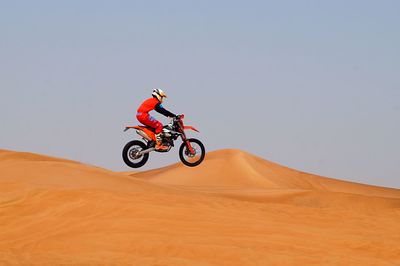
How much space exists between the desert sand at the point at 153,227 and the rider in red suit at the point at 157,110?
1.41m

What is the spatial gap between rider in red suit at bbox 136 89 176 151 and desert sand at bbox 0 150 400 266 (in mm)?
1412

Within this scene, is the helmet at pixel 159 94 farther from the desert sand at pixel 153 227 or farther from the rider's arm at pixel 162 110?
the desert sand at pixel 153 227

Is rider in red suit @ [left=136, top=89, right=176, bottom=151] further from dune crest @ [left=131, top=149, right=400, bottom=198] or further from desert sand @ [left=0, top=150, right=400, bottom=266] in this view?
dune crest @ [left=131, top=149, right=400, bottom=198]

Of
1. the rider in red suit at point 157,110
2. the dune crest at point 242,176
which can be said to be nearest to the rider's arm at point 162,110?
the rider in red suit at point 157,110

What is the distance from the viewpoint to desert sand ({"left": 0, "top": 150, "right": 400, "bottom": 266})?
12.3m

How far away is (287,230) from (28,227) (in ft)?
16.6

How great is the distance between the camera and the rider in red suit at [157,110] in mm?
15750

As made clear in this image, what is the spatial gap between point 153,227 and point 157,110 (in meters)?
3.10

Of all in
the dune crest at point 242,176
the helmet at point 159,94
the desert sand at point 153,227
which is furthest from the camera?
the dune crest at point 242,176

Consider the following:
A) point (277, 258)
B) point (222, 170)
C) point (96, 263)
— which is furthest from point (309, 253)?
point (222, 170)

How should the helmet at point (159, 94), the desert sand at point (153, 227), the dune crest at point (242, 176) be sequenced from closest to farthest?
the desert sand at point (153, 227) < the helmet at point (159, 94) < the dune crest at point (242, 176)

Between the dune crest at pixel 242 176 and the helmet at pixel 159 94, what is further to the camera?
the dune crest at pixel 242 176

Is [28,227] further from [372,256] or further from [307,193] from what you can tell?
[307,193]

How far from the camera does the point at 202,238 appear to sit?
1334 centimetres
